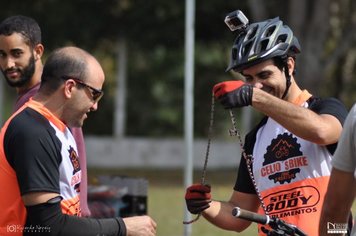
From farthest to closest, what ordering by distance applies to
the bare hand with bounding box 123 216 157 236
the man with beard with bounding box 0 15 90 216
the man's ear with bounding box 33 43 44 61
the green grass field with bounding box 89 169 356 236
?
the green grass field with bounding box 89 169 356 236
the man's ear with bounding box 33 43 44 61
the man with beard with bounding box 0 15 90 216
the bare hand with bounding box 123 216 157 236

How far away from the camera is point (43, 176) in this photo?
157 inches

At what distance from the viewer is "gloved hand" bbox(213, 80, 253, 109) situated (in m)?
4.25

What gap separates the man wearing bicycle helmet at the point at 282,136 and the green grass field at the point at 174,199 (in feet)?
12.7

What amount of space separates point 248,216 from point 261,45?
1.04 meters

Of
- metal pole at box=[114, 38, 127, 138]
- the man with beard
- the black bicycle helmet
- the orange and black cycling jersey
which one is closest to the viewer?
the orange and black cycling jersey

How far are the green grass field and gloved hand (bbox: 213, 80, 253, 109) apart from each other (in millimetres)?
4373

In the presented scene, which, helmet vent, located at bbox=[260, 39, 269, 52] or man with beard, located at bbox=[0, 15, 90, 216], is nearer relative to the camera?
helmet vent, located at bbox=[260, 39, 269, 52]

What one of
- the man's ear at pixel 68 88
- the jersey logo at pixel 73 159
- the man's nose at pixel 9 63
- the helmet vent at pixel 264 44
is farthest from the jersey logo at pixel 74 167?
the man's nose at pixel 9 63

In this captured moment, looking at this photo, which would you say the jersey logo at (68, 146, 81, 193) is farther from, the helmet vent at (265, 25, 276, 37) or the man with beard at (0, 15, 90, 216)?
the man with beard at (0, 15, 90, 216)

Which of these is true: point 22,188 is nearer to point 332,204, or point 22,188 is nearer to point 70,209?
point 70,209

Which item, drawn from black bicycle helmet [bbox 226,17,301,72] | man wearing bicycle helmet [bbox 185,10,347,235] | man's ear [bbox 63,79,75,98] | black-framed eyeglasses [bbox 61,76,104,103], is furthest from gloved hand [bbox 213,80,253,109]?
man's ear [bbox 63,79,75,98]

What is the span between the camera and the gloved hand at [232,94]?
4246mm

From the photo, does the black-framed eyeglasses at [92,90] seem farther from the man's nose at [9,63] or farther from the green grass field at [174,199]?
the green grass field at [174,199]

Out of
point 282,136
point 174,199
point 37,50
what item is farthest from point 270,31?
point 174,199
